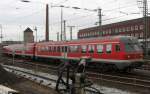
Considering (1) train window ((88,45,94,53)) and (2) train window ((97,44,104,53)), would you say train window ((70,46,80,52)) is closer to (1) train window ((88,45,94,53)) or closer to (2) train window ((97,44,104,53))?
(1) train window ((88,45,94,53))

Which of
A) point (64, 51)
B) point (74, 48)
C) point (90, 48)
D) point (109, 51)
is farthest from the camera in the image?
point (64, 51)

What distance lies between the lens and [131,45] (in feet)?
81.8

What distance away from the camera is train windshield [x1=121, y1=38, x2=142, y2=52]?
24422 millimetres


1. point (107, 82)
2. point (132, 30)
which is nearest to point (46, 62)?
point (107, 82)

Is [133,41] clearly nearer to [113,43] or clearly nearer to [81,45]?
[113,43]

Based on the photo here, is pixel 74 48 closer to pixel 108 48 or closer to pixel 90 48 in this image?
pixel 90 48

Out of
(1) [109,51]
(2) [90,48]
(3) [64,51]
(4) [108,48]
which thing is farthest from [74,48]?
(1) [109,51]

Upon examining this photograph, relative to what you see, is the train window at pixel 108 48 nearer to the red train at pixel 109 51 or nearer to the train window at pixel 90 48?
the red train at pixel 109 51

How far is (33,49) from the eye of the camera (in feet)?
146

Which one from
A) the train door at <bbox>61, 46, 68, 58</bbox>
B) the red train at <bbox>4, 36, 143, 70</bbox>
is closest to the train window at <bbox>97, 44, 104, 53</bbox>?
the red train at <bbox>4, 36, 143, 70</bbox>

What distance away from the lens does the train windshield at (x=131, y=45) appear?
24422mm

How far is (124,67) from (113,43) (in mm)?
2149

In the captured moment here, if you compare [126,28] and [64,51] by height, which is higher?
[126,28]

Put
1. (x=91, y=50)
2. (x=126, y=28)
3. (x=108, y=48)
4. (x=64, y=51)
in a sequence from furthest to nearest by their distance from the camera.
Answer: (x=126, y=28), (x=64, y=51), (x=91, y=50), (x=108, y=48)
